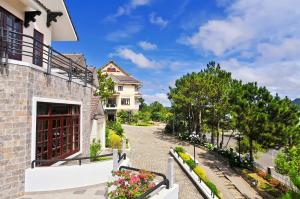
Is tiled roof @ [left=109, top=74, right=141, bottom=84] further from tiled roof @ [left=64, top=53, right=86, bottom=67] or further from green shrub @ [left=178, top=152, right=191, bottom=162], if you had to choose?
green shrub @ [left=178, top=152, right=191, bottom=162]

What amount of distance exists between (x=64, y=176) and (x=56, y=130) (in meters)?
2.49

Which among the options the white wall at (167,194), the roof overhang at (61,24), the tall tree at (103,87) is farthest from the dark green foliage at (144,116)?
the white wall at (167,194)

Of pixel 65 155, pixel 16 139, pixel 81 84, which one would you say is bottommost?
pixel 65 155

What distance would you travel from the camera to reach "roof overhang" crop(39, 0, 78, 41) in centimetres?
1645

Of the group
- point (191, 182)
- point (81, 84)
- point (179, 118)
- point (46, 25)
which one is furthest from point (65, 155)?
point (179, 118)

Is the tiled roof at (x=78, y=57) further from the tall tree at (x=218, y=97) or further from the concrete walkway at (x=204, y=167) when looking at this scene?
the tall tree at (x=218, y=97)

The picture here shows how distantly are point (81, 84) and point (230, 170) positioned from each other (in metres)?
17.0

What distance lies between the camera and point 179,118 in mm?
50781

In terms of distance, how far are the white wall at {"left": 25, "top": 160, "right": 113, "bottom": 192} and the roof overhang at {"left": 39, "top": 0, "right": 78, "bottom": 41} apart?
965 centimetres

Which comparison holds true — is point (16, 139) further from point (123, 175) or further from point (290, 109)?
point (290, 109)

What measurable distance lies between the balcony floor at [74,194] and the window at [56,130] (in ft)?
5.08

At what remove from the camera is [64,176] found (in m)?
11.8

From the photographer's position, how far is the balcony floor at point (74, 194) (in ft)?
36.1

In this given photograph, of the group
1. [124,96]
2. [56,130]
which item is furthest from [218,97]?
[124,96]
